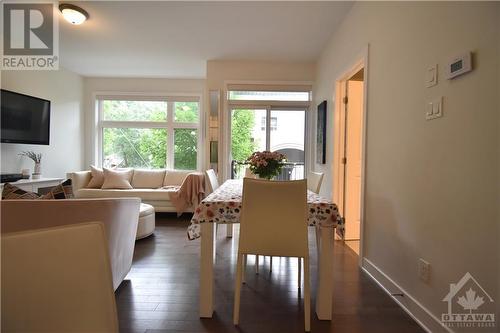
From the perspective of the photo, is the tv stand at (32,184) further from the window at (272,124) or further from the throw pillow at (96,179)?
the window at (272,124)

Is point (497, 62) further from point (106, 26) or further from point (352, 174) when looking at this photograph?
point (106, 26)

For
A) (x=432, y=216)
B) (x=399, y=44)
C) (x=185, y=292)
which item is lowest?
(x=185, y=292)

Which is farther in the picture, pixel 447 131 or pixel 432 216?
pixel 432 216

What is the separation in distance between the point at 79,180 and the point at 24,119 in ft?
3.98

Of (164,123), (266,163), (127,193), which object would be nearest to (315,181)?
(266,163)

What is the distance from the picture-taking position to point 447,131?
1450 millimetres

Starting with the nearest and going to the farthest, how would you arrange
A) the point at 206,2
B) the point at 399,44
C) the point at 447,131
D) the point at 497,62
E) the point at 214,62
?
the point at 497,62
the point at 447,131
the point at 399,44
the point at 206,2
the point at 214,62

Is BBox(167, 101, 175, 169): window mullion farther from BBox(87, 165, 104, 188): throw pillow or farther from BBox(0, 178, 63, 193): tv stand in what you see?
BBox(0, 178, 63, 193): tv stand

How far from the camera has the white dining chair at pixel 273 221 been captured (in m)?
1.60

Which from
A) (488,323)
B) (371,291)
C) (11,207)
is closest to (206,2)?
(11,207)

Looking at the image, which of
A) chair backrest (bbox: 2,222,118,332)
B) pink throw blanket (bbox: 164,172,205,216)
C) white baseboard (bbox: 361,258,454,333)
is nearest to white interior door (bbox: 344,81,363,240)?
white baseboard (bbox: 361,258,454,333)

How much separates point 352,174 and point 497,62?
2242mm

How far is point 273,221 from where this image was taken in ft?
5.34

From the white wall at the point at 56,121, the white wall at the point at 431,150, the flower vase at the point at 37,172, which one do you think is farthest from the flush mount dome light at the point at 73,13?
the white wall at the point at 431,150
